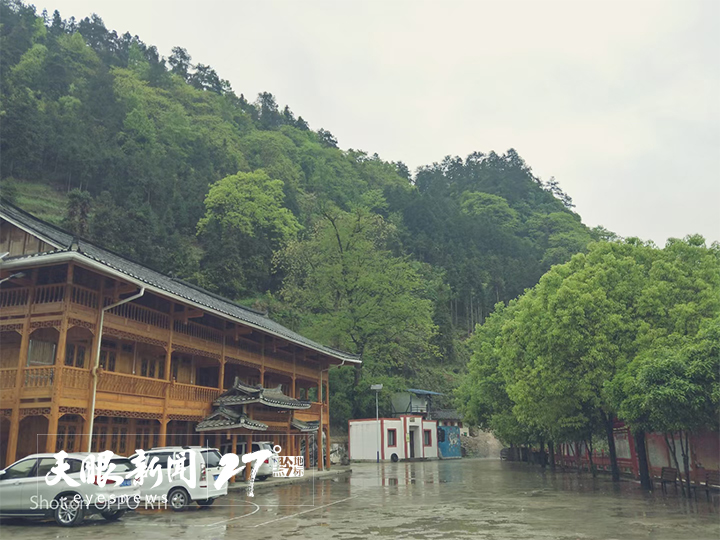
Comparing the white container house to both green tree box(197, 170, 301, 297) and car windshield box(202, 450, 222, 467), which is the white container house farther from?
car windshield box(202, 450, 222, 467)

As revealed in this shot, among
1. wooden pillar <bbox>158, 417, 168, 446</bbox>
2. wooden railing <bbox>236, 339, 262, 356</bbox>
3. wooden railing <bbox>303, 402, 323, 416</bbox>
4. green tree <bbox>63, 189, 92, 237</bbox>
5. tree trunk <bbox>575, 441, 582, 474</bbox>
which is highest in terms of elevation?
green tree <bbox>63, 189, 92, 237</bbox>

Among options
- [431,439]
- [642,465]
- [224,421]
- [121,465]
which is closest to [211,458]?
[121,465]

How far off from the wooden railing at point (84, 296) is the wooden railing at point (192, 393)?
492cm

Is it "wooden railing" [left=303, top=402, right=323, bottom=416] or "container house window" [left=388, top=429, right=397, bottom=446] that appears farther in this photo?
"container house window" [left=388, top=429, right=397, bottom=446]

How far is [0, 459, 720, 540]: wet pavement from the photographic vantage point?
40.1 feet

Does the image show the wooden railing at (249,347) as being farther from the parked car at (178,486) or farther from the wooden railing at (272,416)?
the parked car at (178,486)

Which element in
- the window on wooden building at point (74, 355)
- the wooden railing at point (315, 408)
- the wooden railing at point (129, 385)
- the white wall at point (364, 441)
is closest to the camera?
the wooden railing at point (129, 385)

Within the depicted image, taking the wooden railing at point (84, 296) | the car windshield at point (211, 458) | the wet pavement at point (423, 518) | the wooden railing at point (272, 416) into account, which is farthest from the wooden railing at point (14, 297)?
the wooden railing at point (272, 416)

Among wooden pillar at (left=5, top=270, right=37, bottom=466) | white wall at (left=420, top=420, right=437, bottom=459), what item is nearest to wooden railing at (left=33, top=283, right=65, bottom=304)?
wooden pillar at (left=5, top=270, right=37, bottom=466)

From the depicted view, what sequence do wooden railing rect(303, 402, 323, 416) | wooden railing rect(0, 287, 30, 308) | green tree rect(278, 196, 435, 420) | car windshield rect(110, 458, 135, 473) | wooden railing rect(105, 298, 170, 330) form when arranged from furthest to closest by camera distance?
green tree rect(278, 196, 435, 420) → wooden railing rect(303, 402, 323, 416) → wooden railing rect(105, 298, 170, 330) → wooden railing rect(0, 287, 30, 308) → car windshield rect(110, 458, 135, 473)

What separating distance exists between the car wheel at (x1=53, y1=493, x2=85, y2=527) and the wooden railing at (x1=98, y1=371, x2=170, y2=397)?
605cm

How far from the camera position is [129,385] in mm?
19984

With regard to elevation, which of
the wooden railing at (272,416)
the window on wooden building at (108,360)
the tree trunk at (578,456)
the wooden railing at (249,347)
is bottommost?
the tree trunk at (578,456)

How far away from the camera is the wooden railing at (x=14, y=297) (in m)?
18.5
